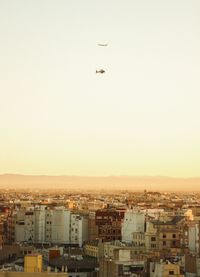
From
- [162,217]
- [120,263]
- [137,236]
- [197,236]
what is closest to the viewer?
[120,263]

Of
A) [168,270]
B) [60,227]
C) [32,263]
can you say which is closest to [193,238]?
[168,270]

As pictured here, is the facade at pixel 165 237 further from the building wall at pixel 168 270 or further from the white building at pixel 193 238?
the building wall at pixel 168 270

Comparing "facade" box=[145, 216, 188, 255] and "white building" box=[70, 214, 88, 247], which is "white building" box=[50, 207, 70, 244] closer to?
"white building" box=[70, 214, 88, 247]

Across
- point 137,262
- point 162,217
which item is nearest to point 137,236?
point 162,217

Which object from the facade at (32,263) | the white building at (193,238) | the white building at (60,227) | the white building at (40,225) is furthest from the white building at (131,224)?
the facade at (32,263)

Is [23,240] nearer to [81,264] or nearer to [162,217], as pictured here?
[162,217]

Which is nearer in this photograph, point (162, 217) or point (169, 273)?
point (169, 273)

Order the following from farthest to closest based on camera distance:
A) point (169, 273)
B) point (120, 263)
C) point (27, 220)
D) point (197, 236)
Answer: point (27, 220), point (197, 236), point (120, 263), point (169, 273)

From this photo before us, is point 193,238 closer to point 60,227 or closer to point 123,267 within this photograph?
point 123,267
